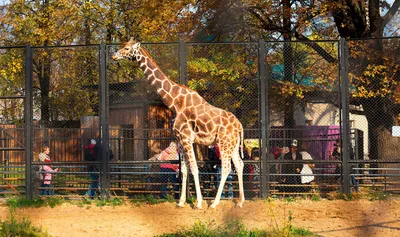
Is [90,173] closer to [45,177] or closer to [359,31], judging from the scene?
[45,177]

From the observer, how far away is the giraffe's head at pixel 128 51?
40.9 feet

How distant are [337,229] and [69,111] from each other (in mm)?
13831

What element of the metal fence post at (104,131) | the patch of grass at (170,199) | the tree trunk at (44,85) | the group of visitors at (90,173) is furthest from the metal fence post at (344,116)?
the tree trunk at (44,85)

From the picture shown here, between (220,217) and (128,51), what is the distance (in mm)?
3758

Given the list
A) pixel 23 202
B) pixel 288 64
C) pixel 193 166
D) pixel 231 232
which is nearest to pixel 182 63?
pixel 193 166

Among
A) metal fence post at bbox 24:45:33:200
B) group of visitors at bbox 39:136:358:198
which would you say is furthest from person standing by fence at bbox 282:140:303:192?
metal fence post at bbox 24:45:33:200

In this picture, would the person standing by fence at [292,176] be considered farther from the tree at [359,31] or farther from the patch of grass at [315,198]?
the tree at [359,31]

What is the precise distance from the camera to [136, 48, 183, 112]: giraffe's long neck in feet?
40.3

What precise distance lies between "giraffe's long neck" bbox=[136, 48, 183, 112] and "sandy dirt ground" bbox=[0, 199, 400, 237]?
6.45ft

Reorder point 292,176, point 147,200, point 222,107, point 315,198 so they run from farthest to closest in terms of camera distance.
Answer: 1. point 222,107
2. point 292,176
3. point 315,198
4. point 147,200

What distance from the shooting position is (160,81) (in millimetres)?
12516

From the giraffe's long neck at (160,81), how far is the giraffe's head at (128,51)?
118 mm

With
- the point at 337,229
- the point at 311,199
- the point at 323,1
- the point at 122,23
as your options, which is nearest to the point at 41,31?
the point at 122,23

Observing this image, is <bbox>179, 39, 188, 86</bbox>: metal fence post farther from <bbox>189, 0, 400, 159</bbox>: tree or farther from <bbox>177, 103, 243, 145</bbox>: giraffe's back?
<bbox>189, 0, 400, 159</bbox>: tree
